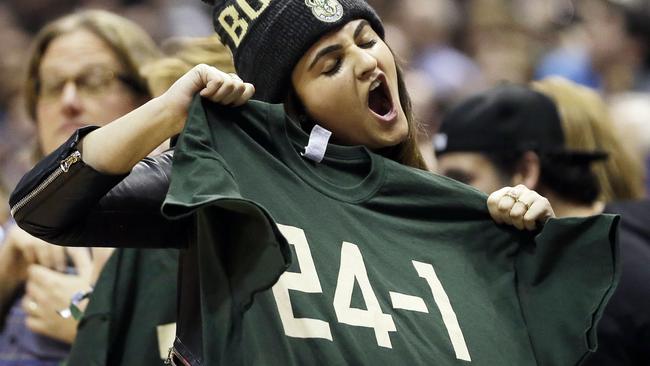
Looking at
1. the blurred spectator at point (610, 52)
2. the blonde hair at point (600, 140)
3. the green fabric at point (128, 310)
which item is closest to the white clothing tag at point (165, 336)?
the green fabric at point (128, 310)

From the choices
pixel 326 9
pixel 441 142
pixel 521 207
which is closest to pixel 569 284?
pixel 521 207

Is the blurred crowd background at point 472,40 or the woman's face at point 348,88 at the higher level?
the woman's face at point 348,88

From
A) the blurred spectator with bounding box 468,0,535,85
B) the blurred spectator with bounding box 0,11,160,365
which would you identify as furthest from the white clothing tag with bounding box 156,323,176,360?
the blurred spectator with bounding box 468,0,535,85

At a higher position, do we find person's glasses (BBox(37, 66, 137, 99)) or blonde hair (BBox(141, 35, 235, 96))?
blonde hair (BBox(141, 35, 235, 96))

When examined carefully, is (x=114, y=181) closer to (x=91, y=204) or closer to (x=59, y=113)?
(x=91, y=204)

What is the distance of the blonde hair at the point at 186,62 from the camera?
296 centimetres

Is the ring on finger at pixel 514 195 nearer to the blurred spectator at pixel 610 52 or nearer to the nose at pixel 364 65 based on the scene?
the nose at pixel 364 65

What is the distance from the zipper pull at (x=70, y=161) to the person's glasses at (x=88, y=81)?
1.31 metres

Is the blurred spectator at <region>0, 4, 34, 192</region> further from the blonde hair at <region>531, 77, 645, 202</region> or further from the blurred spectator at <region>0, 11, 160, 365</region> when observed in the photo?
the blonde hair at <region>531, 77, 645, 202</region>

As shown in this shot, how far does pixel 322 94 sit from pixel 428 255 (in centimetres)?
35

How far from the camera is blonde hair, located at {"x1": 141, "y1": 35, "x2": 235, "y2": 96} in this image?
2963mm

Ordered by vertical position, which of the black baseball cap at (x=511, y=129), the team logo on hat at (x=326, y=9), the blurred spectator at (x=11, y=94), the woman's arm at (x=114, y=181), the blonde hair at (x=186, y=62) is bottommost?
the blurred spectator at (x=11, y=94)

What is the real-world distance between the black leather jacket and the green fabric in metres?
0.49

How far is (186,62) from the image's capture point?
301 centimetres
